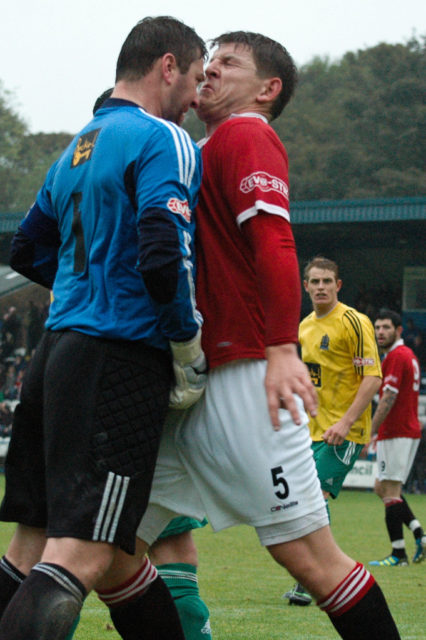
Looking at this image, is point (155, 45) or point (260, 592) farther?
point (260, 592)

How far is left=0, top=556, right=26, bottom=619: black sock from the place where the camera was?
10.4 feet

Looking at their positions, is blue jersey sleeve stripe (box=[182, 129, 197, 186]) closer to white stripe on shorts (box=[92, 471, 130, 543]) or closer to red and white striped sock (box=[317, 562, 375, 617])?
white stripe on shorts (box=[92, 471, 130, 543])

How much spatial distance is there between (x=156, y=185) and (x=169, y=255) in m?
0.21

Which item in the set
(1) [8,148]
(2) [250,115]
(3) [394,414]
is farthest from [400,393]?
(1) [8,148]

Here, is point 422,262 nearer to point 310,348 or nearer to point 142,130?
point 310,348

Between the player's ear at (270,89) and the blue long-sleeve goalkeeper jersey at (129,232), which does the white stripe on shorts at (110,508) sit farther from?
the player's ear at (270,89)

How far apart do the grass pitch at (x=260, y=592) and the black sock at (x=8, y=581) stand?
1837 millimetres

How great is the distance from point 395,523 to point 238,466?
20.7 feet

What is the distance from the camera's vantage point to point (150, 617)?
10.7 feet

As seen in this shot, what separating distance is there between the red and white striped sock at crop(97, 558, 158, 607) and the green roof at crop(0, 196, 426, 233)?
24.2 m

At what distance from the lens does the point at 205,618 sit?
3.78 m

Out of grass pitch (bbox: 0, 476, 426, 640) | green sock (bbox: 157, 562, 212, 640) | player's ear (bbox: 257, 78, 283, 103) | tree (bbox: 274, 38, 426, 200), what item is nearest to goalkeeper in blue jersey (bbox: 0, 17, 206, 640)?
player's ear (bbox: 257, 78, 283, 103)

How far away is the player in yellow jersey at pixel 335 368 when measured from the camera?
7.27 meters

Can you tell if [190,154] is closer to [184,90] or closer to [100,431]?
[184,90]
